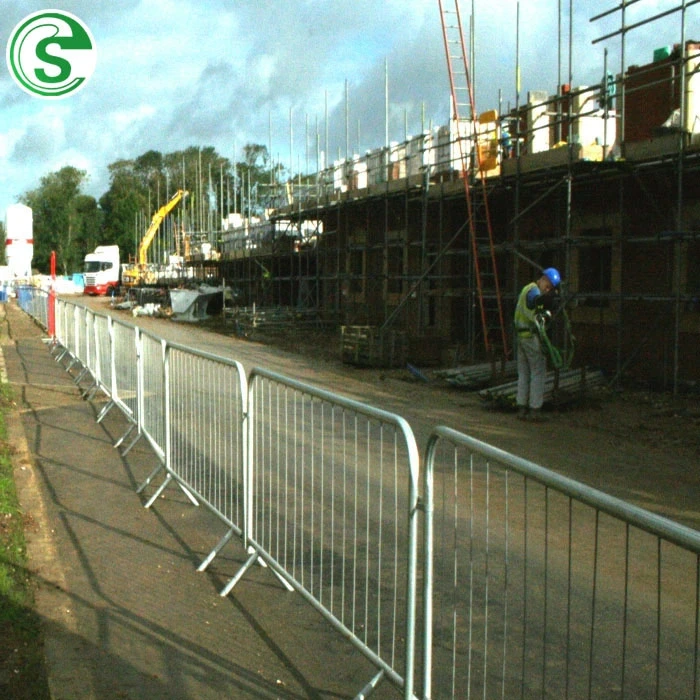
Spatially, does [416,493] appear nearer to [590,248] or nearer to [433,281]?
[590,248]

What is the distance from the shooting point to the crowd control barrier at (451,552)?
2797 mm

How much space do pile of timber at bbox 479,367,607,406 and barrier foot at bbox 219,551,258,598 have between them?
831 cm

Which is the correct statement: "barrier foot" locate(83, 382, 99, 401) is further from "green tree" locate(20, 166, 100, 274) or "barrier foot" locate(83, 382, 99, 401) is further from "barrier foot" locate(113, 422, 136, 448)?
"green tree" locate(20, 166, 100, 274)

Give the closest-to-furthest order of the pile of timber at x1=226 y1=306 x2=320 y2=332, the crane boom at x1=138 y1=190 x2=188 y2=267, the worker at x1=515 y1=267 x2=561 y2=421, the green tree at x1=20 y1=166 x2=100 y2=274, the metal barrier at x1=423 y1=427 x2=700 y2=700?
1. the metal barrier at x1=423 y1=427 x2=700 y2=700
2. the worker at x1=515 y1=267 x2=561 y2=421
3. the pile of timber at x1=226 y1=306 x2=320 y2=332
4. the crane boom at x1=138 y1=190 x2=188 y2=267
5. the green tree at x1=20 y1=166 x2=100 y2=274

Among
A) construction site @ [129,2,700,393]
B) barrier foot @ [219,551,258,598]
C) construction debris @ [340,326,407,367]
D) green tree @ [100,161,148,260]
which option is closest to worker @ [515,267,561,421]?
construction site @ [129,2,700,393]

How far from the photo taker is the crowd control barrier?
2797 millimetres

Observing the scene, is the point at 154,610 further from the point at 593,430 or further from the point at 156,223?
the point at 156,223

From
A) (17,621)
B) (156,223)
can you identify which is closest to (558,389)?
(17,621)

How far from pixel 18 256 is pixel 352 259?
390 inches

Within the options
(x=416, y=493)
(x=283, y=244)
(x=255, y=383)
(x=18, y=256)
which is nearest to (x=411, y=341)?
(x=18, y=256)

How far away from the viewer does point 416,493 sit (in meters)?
3.83

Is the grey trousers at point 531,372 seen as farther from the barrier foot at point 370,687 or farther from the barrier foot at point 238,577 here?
the barrier foot at point 370,687

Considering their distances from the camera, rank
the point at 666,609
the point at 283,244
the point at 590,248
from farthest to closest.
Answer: the point at 283,244, the point at 590,248, the point at 666,609

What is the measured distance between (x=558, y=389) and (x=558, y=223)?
189 inches
